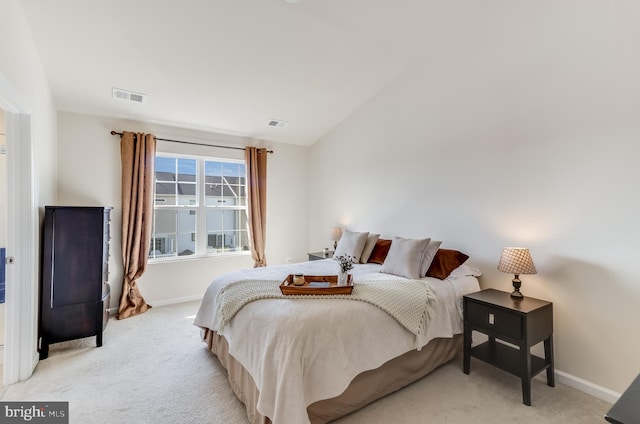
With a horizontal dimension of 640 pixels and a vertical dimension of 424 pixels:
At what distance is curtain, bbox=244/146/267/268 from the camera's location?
4.66m

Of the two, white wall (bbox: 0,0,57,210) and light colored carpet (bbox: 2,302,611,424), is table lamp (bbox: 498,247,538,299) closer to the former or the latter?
light colored carpet (bbox: 2,302,611,424)

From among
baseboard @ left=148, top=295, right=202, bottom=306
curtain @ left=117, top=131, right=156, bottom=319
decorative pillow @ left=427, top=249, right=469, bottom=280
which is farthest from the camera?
baseboard @ left=148, top=295, right=202, bottom=306

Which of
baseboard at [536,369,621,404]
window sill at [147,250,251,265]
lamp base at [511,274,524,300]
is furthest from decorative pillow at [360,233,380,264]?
window sill at [147,250,251,265]

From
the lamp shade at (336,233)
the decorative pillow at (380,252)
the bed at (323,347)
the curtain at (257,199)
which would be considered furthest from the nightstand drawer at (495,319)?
the curtain at (257,199)

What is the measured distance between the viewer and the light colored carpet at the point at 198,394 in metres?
1.93

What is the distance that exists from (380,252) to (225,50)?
105 inches

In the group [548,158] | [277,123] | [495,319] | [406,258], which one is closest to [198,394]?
[406,258]

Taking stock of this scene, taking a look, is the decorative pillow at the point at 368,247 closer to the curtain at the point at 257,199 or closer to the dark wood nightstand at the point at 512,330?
the dark wood nightstand at the point at 512,330

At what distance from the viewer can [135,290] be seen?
3799 mm

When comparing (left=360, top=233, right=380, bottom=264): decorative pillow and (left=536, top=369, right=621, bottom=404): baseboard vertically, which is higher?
(left=360, top=233, right=380, bottom=264): decorative pillow

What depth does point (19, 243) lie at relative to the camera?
2.27 meters

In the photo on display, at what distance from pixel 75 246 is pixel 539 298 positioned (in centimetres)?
410

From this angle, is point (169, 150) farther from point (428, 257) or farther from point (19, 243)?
point (428, 257)

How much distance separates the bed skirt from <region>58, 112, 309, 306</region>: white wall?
6.24 feet
